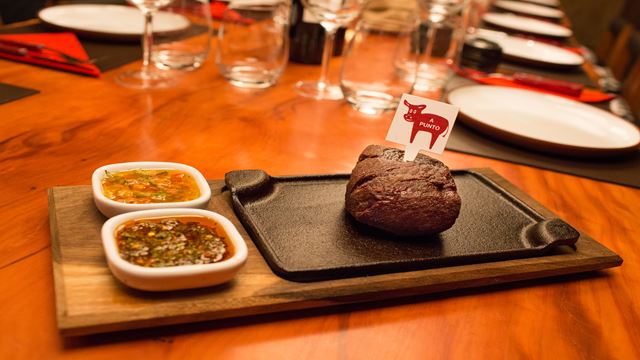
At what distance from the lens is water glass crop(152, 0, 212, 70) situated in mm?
1573

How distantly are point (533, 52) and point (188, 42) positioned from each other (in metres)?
1.47

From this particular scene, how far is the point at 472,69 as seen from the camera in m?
1.91

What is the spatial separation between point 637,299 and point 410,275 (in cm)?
35

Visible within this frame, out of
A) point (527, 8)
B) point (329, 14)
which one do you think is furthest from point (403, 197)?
point (527, 8)

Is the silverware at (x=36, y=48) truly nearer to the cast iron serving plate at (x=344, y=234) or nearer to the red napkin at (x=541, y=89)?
the cast iron serving plate at (x=344, y=234)

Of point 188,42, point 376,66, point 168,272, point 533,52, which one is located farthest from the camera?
point 533,52

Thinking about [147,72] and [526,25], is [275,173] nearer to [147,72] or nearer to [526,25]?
[147,72]

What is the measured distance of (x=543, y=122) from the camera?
1460 mm

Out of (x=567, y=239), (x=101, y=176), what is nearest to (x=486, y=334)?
(x=567, y=239)

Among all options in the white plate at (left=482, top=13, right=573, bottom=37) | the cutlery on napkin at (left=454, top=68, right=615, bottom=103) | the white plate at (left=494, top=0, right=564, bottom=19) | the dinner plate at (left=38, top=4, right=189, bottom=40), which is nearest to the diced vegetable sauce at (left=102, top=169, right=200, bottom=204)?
the dinner plate at (left=38, top=4, right=189, bottom=40)

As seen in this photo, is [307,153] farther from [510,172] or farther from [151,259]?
[151,259]

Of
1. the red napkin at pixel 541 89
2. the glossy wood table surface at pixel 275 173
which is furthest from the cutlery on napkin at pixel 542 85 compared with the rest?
the glossy wood table surface at pixel 275 173

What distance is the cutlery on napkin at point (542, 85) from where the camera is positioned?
175 cm

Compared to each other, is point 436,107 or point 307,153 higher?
point 436,107
